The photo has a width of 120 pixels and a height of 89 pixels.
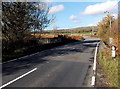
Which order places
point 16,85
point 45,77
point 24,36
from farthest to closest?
point 24,36, point 45,77, point 16,85

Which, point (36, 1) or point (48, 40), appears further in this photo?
point (48, 40)

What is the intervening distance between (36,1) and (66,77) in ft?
63.7

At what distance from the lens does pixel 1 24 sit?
24.7 metres

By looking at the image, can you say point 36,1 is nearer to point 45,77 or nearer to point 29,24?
point 29,24

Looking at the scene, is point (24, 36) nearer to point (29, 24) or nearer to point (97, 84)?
point (29, 24)

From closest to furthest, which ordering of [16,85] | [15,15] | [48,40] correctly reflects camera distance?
1. [16,85]
2. [15,15]
3. [48,40]

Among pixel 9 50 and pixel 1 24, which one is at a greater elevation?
pixel 1 24

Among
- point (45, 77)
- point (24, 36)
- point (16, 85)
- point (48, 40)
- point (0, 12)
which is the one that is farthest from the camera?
point (48, 40)

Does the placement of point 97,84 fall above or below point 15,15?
below

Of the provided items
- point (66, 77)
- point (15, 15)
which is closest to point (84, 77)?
point (66, 77)

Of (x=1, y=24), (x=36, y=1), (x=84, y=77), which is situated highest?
(x=36, y=1)

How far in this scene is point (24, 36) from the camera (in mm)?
29250

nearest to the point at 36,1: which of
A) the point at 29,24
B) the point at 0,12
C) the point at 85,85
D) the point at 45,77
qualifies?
the point at 29,24

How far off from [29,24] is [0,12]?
5.58 meters
